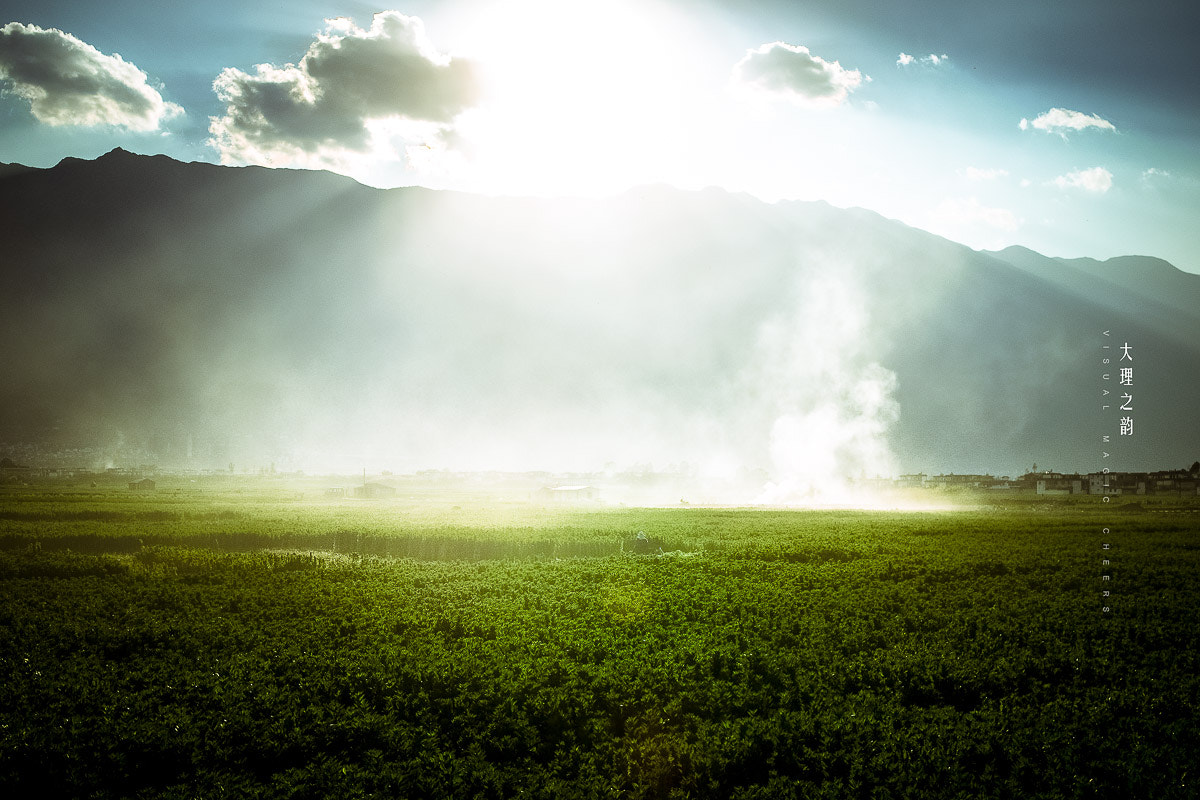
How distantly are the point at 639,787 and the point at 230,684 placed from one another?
1146 cm

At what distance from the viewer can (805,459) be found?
619ft

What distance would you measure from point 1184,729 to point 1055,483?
161921 millimetres

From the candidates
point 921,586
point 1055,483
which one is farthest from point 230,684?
point 1055,483

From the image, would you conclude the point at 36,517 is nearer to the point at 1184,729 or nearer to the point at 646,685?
the point at 646,685

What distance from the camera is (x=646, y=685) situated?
1758 cm

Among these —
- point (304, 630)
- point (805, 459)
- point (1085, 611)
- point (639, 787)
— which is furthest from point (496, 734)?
point (805, 459)

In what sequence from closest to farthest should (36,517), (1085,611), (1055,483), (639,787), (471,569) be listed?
(639,787)
(1085,611)
(471,569)
(36,517)
(1055,483)

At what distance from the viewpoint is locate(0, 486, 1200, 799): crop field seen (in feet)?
43.4

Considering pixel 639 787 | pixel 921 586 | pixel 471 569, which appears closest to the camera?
pixel 639 787

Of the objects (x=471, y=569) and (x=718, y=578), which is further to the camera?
(x=471, y=569)

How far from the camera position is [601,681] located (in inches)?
Result: 685

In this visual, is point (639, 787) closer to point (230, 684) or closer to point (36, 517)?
point (230, 684)

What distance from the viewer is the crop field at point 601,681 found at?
43.4 feet

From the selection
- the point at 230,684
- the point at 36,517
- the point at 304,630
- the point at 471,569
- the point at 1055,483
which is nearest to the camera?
the point at 230,684
